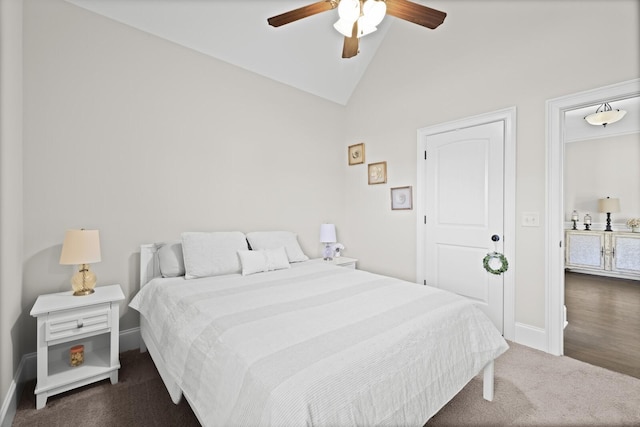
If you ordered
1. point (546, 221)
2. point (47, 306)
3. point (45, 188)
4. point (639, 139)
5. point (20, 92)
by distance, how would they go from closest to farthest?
1. point (47, 306)
2. point (20, 92)
3. point (45, 188)
4. point (546, 221)
5. point (639, 139)

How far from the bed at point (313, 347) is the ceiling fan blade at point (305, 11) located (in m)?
1.76

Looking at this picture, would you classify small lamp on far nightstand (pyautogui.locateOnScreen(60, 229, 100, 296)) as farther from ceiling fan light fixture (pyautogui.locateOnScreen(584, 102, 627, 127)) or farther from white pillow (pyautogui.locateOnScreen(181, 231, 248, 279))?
ceiling fan light fixture (pyautogui.locateOnScreen(584, 102, 627, 127))

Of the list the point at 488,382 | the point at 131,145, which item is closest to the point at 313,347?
the point at 488,382

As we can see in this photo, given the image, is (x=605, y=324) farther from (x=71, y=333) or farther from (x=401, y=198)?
(x=71, y=333)

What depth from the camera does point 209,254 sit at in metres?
2.54

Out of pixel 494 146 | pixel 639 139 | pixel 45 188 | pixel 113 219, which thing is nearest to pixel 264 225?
pixel 113 219

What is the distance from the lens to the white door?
285cm

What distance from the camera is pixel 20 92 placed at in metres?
2.04

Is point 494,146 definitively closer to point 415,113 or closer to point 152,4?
point 415,113

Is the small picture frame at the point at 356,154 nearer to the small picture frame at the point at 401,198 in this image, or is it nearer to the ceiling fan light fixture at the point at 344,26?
the small picture frame at the point at 401,198

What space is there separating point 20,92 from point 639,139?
791 cm

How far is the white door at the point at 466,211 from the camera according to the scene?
2.85 meters

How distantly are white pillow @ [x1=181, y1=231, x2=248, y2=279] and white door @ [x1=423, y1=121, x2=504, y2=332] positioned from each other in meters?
2.11

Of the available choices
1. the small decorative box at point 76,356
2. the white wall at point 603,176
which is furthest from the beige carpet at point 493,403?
the white wall at point 603,176
